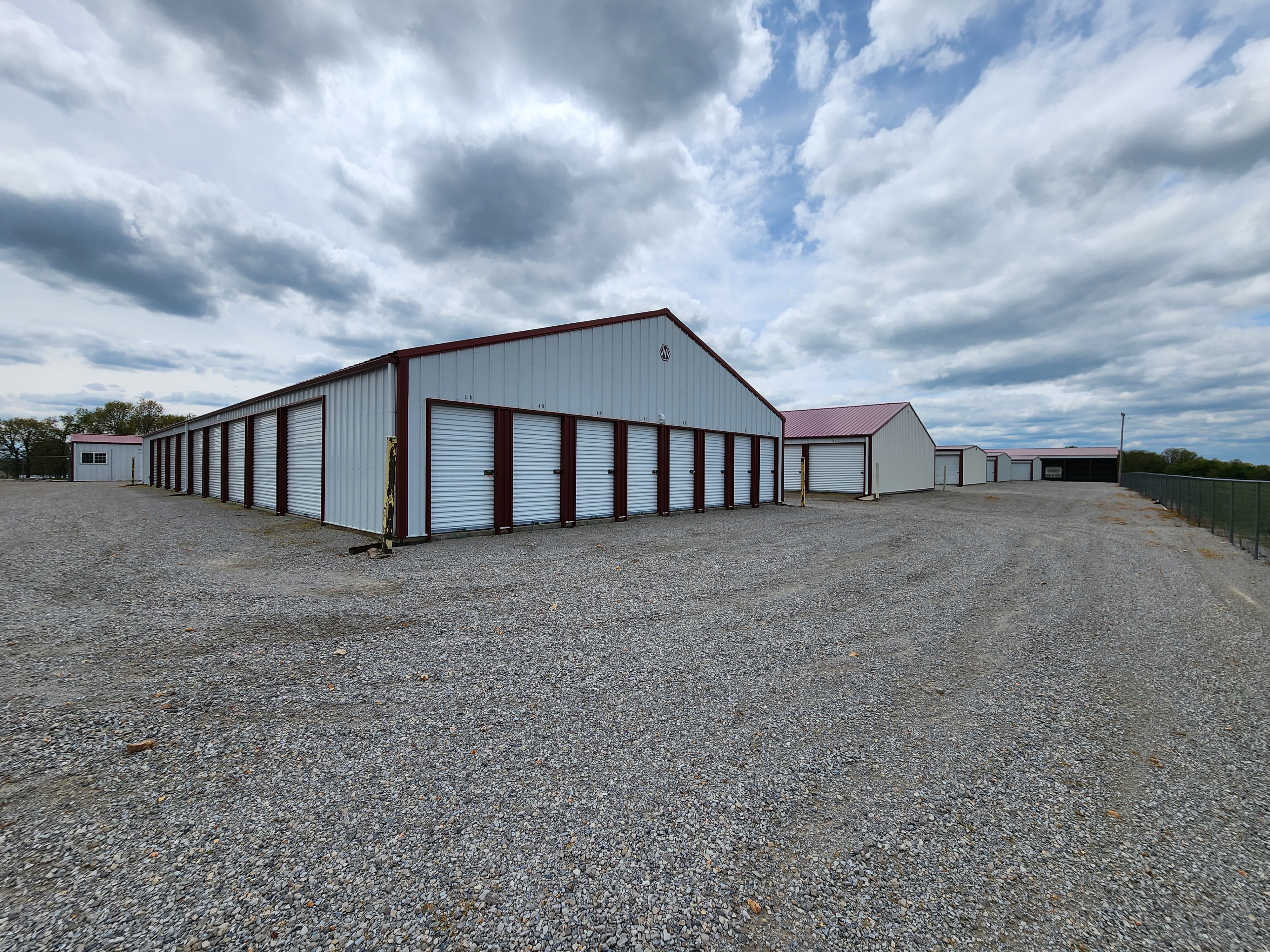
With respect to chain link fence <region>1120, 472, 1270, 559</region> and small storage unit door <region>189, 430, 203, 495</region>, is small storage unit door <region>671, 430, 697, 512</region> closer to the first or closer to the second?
chain link fence <region>1120, 472, 1270, 559</region>

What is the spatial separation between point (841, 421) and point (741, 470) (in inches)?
455

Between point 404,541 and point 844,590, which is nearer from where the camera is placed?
point 844,590

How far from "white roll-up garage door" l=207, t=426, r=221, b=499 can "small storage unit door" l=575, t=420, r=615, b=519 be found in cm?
1534

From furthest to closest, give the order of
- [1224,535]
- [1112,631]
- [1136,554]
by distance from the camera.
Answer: [1224,535] → [1136,554] → [1112,631]

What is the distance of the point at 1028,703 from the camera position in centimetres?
379

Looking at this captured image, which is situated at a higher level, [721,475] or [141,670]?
[721,475]

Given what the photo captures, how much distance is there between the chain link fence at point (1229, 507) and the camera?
33.2ft

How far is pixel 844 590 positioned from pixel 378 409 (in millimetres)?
9082

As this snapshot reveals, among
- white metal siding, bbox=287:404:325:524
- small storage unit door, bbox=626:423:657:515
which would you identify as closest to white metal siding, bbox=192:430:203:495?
white metal siding, bbox=287:404:325:524

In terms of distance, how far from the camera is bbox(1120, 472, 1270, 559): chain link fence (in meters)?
10.1

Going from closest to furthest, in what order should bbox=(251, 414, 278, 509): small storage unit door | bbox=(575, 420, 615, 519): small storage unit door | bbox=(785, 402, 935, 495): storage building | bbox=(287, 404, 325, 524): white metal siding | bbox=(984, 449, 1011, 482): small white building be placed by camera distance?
bbox=(287, 404, 325, 524): white metal siding < bbox=(575, 420, 615, 519): small storage unit door < bbox=(251, 414, 278, 509): small storage unit door < bbox=(785, 402, 935, 495): storage building < bbox=(984, 449, 1011, 482): small white building

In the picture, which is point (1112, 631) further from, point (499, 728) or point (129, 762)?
point (129, 762)

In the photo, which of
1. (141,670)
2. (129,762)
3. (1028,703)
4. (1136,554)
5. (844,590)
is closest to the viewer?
(129,762)

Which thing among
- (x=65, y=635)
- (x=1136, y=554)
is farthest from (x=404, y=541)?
(x=1136, y=554)
